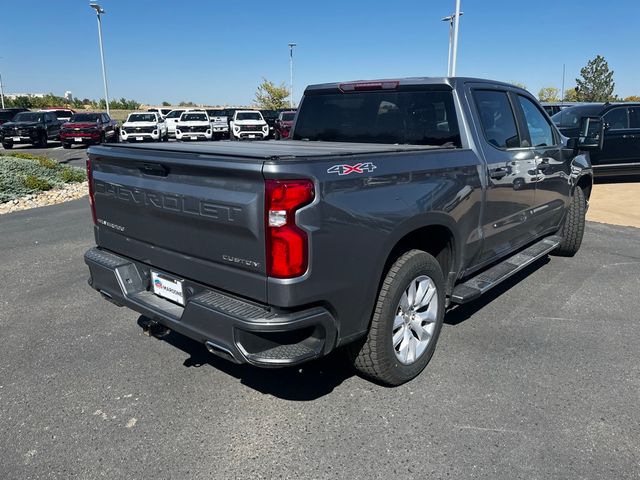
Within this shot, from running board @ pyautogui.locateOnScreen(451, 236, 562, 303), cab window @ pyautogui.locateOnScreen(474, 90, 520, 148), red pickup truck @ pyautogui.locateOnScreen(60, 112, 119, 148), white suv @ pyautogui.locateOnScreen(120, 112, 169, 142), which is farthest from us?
white suv @ pyautogui.locateOnScreen(120, 112, 169, 142)

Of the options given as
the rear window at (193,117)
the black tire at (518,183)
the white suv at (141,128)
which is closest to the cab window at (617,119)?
the black tire at (518,183)

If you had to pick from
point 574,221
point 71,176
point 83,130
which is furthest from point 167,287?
point 83,130

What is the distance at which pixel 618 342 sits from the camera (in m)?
3.96

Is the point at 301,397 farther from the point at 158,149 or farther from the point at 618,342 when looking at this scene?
the point at 618,342

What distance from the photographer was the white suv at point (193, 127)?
24859mm

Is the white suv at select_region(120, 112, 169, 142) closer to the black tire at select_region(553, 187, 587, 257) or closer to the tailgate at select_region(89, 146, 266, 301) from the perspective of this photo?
the black tire at select_region(553, 187, 587, 257)

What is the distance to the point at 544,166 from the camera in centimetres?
484

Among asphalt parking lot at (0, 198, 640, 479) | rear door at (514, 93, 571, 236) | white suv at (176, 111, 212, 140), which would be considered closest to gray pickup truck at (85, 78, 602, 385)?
rear door at (514, 93, 571, 236)

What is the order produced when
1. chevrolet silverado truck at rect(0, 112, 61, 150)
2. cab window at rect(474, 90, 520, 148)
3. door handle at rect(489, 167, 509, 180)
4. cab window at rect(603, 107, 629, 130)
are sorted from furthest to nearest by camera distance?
chevrolet silverado truck at rect(0, 112, 61, 150), cab window at rect(603, 107, 629, 130), cab window at rect(474, 90, 520, 148), door handle at rect(489, 167, 509, 180)

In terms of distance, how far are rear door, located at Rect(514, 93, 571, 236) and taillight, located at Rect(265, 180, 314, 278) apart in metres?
2.98

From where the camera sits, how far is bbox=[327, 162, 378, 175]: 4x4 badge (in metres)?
2.55

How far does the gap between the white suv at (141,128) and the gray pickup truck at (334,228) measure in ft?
69.1

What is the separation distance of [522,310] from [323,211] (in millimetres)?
2887

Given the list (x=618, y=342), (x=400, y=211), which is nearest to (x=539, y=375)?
(x=618, y=342)
